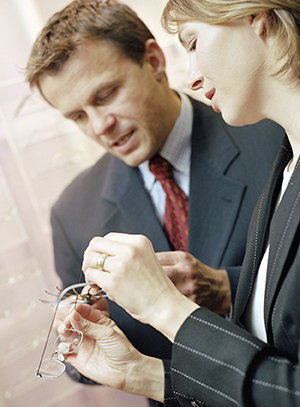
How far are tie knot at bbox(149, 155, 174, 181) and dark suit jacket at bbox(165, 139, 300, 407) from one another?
74 cm

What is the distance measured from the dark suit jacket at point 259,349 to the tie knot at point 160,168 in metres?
0.74

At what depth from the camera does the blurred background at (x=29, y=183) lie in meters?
2.25

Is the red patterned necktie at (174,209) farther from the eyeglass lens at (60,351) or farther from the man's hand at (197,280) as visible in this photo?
the eyeglass lens at (60,351)

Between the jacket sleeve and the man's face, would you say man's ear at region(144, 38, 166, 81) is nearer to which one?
the man's face

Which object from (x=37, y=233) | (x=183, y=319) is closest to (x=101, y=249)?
(x=183, y=319)

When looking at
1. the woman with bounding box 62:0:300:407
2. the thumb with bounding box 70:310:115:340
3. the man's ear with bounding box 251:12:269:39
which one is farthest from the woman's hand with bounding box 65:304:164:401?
the man's ear with bounding box 251:12:269:39

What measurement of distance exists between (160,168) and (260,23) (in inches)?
32.1

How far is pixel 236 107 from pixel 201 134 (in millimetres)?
696

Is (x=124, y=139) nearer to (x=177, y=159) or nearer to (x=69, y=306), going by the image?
(x=177, y=159)

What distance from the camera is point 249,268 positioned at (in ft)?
2.88

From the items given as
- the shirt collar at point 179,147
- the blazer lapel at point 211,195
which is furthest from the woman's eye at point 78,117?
the blazer lapel at point 211,195

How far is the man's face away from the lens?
4.30 feet

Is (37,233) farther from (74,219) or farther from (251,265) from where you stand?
(251,265)

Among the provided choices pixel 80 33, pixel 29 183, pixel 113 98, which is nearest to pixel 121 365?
pixel 113 98
